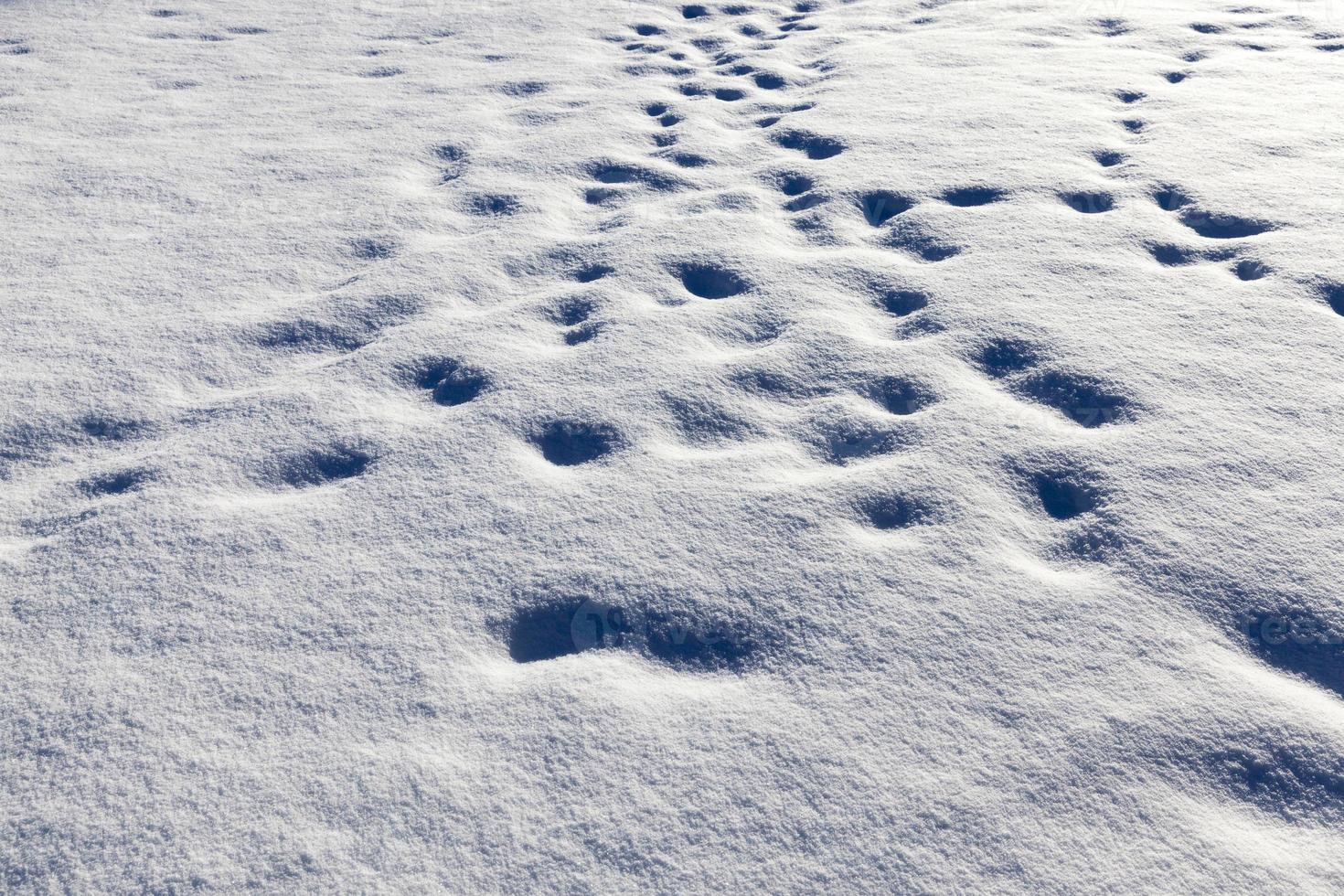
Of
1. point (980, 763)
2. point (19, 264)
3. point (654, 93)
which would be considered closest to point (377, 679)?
point (980, 763)

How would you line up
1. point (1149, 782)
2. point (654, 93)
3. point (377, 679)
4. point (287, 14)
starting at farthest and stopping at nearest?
1. point (287, 14)
2. point (654, 93)
3. point (377, 679)
4. point (1149, 782)

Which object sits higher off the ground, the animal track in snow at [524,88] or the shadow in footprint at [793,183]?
the animal track in snow at [524,88]

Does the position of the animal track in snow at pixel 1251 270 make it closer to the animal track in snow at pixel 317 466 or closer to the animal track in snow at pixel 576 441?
the animal track in snow at pixel 576 441

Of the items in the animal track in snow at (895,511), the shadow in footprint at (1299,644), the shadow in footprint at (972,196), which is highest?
the shadow in footprint at (972,196)

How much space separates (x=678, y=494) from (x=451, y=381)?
0.53 metres

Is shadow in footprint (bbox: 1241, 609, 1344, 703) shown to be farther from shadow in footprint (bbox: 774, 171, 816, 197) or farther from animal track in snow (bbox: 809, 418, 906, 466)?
shadow in footprint (bbox: 774, 171, 816, 197)

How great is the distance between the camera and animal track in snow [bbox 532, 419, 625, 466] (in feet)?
5.79

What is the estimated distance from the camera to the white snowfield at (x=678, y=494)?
1.20 meters

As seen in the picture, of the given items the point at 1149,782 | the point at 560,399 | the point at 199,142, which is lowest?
the point at 1149,782

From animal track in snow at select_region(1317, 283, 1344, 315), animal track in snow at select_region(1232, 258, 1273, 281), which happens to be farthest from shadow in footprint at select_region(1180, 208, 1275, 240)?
animal track in snow at select_region(1317, 283, 1344, 315)

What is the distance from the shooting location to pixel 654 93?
318cm

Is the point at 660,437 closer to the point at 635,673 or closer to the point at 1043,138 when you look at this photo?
the point at 635,673

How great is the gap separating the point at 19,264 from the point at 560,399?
4.18 ft

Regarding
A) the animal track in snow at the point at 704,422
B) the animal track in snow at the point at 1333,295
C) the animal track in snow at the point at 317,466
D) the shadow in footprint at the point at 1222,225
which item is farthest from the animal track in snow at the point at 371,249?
the animal track in snow at the point at 1333,295
